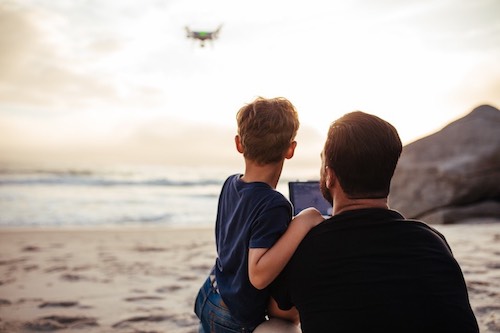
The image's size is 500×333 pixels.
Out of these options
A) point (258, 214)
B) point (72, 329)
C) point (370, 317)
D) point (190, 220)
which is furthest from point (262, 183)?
point (190, 220)

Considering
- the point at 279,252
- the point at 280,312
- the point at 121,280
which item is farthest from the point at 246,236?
the point at 121,280

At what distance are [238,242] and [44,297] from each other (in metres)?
2.91

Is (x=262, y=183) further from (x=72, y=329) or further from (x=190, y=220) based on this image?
(x=190, y=220)

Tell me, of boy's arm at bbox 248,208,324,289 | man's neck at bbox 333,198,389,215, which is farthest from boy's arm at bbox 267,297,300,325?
man's neck at bbox 333,198,389,215

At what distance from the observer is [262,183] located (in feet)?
6.32

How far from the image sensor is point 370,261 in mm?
1486

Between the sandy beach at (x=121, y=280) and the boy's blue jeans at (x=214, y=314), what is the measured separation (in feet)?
4.09

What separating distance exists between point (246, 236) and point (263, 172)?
280 millimetres

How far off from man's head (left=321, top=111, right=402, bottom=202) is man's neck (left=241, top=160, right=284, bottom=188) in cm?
36

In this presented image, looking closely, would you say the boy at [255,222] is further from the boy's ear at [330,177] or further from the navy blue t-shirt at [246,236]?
the boy's ear at [330,177]

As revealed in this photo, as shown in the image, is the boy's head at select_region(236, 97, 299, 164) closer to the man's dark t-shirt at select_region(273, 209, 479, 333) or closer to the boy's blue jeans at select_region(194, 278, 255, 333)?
the man's dark t-shirt at select_region(273, 209, 479, 333)

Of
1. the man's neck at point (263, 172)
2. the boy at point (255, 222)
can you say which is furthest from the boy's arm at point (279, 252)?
the man's neck at point (263, 172)

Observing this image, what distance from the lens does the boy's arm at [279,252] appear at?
1651 millimetres

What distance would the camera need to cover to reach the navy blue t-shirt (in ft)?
5.79
